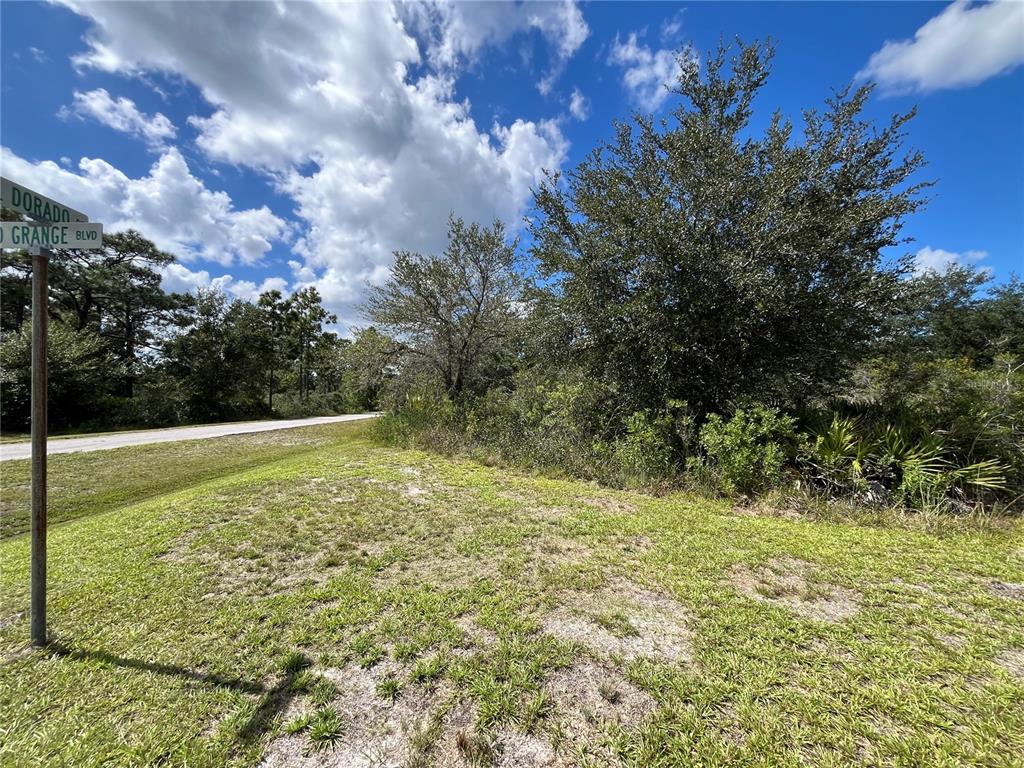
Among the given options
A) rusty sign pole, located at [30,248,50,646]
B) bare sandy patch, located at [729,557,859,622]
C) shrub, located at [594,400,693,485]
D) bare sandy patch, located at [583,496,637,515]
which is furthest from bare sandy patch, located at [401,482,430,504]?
bare sandy patch, located at [729,557,859,622]

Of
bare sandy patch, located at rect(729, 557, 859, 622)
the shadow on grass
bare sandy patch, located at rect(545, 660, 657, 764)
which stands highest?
bare sandy patch, located at rect(729, 557, 859, 622)

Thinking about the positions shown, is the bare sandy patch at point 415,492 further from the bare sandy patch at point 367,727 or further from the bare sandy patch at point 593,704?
the bare sandy patch at point 593,704

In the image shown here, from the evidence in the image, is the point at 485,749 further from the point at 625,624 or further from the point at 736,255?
the point at 736,255

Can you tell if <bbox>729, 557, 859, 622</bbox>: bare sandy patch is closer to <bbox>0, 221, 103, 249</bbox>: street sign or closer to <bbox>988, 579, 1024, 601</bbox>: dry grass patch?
<bbox>988, 579, 1024, 601</bbox>: dry grass patch

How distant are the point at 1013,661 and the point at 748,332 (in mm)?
4471

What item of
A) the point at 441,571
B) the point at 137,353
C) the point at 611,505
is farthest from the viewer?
the point at 137,353

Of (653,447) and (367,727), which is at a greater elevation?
(653,447)

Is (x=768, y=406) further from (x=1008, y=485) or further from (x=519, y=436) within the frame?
(x=519, y=436)

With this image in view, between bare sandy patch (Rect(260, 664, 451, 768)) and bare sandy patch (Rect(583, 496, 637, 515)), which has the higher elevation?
bare sandy patch (Rect(260, 664, 451, 768))

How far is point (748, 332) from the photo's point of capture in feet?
18.8

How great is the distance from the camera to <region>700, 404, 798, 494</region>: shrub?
16.0 ft

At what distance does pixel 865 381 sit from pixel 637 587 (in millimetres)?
8696

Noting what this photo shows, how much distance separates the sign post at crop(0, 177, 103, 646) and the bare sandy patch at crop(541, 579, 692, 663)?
2.79 metres


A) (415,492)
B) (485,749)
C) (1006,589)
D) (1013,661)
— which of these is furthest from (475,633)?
(1006,589)
